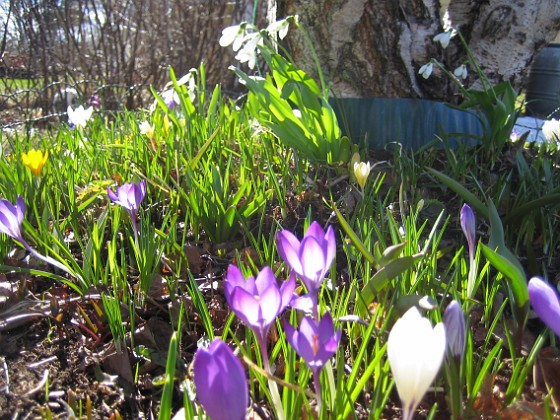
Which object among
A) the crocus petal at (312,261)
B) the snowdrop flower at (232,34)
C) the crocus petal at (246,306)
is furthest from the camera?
the snowdrop flower at (232,34)

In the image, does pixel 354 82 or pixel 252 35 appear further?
pixel 354 82

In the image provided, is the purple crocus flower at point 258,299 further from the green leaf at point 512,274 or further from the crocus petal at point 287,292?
the green leaf at point 512,274

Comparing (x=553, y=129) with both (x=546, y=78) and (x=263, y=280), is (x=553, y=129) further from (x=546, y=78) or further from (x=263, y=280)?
(x=546, y=78)

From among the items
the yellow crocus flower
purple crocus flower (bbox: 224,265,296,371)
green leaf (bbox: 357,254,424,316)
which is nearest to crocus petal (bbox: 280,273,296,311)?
purple crocus flower (bbox: 224,265,296,371)

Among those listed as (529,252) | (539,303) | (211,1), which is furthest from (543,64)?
(539,303)

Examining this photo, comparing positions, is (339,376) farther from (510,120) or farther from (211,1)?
(211,1)

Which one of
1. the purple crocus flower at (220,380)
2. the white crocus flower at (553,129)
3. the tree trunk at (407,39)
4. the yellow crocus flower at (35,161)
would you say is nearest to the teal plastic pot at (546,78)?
the tree trunk at (407,39)

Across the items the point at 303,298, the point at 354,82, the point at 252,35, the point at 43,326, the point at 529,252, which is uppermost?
the point at 252,35
